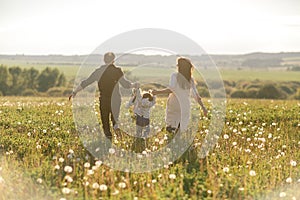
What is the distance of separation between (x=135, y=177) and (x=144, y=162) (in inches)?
32.1

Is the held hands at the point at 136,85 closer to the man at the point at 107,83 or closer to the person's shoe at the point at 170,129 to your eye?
the man at the point at 107,83

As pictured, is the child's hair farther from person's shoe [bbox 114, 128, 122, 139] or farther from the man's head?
the man's head

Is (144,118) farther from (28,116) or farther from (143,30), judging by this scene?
(28,116)

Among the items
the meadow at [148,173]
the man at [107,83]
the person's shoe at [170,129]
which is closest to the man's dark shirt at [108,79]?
the man at [107,83]

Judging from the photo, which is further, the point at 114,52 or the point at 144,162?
the point at 114,52

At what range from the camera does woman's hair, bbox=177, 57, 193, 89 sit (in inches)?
412

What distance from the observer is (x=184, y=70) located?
10500 mm

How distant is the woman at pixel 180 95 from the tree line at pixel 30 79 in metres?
74.2

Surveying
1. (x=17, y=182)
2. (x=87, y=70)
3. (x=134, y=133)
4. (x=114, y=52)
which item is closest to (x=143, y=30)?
(x=114, y=52)

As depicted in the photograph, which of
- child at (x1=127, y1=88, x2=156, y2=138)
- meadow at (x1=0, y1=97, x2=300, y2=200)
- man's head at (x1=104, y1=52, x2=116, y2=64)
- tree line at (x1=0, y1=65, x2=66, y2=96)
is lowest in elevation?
tree line at (x1=0, y1=65, x2=66, y2=96)

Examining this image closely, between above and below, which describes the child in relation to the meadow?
above

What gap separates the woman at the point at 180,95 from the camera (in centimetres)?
1051

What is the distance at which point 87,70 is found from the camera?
10422 millimetres

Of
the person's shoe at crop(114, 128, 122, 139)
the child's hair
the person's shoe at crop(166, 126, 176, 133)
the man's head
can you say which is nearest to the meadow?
the person's shoe at crop(166, 126, 176, 133)
